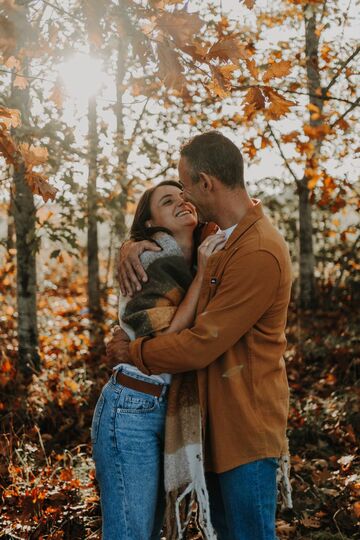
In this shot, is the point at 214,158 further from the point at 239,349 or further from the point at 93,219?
the point at 93,219

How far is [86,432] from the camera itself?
Answer: 5387mm

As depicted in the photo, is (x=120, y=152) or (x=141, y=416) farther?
(x=120, y=152)

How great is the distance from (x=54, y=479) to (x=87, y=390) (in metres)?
1.89

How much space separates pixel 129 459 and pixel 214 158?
1.23 m

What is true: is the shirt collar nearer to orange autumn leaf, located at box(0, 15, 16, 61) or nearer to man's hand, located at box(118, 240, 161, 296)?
man's hand, located at box(118, 240, 161, 296)

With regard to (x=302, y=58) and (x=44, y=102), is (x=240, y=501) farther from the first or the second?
(x=302, y=58)

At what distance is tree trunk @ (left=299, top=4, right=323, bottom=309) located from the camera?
317 inches

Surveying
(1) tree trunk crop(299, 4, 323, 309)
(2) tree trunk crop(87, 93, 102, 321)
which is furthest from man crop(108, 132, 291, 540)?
(1) tree trunk crop(299, 4, 323, 309)

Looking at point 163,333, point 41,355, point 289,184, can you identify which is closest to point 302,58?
point 289,184

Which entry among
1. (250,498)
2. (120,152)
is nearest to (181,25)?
(250,498)

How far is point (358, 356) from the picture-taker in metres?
7.31

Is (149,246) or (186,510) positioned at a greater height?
(149,246)

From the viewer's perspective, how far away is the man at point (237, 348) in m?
2.28

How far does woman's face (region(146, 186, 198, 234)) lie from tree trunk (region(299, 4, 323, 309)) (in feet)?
16.8
